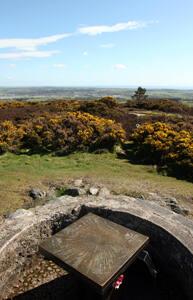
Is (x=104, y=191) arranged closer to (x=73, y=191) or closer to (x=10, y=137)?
(x=73, y=191)

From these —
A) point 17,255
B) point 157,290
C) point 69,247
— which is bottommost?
point 157,290

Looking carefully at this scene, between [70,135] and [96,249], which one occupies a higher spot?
[96,249]

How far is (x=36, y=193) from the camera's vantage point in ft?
30.9

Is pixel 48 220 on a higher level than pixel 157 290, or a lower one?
higher

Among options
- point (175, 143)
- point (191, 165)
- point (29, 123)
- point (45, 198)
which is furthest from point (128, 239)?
point (29, 123)

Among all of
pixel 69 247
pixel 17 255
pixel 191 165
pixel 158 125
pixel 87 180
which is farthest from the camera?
pixel 158 125

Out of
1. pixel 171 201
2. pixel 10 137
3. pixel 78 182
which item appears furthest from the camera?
pixel 10 137

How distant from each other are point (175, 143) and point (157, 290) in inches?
362

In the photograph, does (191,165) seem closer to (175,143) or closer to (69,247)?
(175,143)

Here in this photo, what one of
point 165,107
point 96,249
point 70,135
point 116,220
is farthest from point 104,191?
point 165,107

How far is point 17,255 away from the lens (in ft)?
19.6

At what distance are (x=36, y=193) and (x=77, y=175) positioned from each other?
6.78 feet

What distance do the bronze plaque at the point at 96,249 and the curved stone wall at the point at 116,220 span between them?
1143mm

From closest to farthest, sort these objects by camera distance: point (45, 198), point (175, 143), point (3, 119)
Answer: point (45, 198)
point (175, 143)
point (3, 119)
